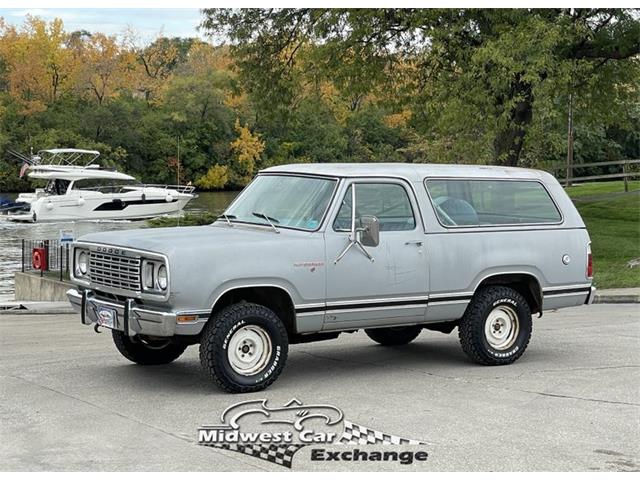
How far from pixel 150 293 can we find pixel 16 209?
58.6 m

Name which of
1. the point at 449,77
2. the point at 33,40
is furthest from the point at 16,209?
Result: the point at 449,77

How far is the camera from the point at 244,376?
371 inches

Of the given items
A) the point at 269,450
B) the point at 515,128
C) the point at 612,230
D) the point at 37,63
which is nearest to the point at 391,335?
the point at 269,450

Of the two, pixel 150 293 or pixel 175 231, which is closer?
pixel 150 293

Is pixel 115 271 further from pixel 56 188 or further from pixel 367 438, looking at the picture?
pixel 56 188

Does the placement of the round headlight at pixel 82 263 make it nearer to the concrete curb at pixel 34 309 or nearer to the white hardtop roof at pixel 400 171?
the white hardtop roof at pixel 400 171

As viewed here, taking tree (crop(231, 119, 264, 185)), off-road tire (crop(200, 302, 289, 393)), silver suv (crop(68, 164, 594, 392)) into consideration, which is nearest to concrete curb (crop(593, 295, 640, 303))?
silver suv (crop(68, 164, 594, 392))

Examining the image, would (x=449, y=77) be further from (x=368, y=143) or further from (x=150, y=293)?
(x=368, y=143)

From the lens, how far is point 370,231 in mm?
9875

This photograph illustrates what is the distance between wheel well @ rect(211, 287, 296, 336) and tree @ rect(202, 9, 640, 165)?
15.3 meters

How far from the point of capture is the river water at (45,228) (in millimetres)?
41481

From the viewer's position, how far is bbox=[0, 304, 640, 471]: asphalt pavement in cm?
741

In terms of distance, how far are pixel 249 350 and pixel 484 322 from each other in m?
2.70

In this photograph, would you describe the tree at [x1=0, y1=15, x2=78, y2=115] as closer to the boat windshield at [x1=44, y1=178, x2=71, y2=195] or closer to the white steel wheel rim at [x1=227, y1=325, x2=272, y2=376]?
the boat windshield at [x1=44, y1=178, x2=71, y2=195]
